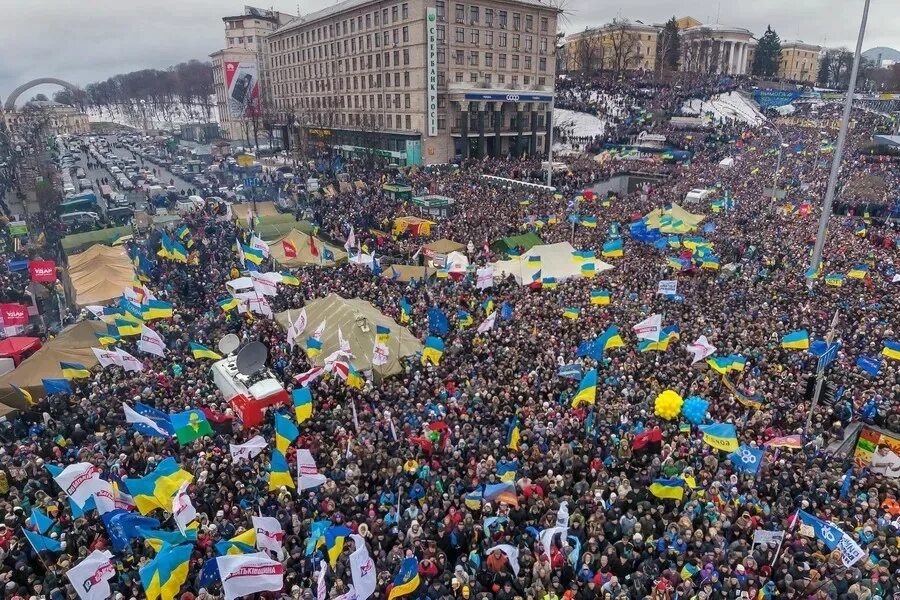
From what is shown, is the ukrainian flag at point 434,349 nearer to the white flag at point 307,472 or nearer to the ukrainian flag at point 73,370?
the white flag at point 307,472

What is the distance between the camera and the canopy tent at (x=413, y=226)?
27462 mm

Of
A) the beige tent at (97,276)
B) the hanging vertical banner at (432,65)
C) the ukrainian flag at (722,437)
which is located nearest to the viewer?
the ukrainian flag at (722,437)

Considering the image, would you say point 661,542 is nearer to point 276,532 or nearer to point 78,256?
point 276,532

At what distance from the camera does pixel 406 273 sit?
21484mm

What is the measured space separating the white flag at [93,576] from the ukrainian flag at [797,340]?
14.7 m

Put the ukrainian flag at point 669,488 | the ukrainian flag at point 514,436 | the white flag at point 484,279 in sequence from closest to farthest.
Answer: the ukrainian flag at point 669,488 → the ukrainian flag at point 514,436 → the white flag at point 484,279

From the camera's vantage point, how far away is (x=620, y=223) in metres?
28.0

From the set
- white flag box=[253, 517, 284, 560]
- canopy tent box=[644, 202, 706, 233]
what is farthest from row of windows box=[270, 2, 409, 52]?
white flag box=[253, 517, 284, 560]

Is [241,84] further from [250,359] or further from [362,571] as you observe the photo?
[362,571]

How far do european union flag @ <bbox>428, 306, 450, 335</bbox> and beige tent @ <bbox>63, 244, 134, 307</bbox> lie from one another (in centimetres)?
1092

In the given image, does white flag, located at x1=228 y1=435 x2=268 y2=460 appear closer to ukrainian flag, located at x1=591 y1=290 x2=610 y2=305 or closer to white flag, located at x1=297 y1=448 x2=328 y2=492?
white flag, located at x1=297 y1=448 x2=328 y2=492

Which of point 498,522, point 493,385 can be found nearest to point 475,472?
point 498,522

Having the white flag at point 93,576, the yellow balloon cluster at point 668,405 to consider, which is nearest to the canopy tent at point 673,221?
the yellow balloon cluster at point 668,405

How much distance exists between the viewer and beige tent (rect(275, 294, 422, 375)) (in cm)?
1473
